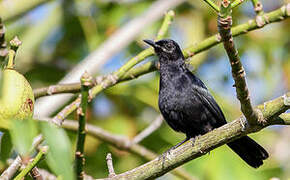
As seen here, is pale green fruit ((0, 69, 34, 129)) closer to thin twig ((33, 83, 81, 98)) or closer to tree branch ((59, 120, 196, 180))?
thin twig ((33, 83, 81, 98))

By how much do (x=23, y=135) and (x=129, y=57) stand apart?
3.48m

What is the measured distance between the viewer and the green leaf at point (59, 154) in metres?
1.23

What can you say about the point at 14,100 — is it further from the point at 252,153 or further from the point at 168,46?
the point at 168,46

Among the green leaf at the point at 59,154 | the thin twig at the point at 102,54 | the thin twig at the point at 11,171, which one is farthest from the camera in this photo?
the thin twig at the point at 102,54

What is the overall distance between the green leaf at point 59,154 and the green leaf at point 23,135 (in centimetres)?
4

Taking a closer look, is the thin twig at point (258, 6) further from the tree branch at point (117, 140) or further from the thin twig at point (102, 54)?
the thin twig at point (102, 54)

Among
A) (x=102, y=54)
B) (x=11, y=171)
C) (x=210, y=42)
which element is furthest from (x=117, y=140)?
(x=11, y=171)

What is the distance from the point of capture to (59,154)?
125 cm

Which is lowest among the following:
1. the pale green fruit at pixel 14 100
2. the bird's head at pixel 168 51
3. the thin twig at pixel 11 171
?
the thin twig at pixel 11 171

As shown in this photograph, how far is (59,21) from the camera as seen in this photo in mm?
4512

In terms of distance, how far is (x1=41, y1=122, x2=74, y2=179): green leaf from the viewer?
123 cm

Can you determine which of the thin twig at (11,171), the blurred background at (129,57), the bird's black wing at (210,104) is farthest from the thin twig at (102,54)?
the thin twig at (11,171)

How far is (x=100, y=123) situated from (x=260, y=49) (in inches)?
69.1

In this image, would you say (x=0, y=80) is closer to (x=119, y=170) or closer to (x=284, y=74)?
(x=119, y=170)
